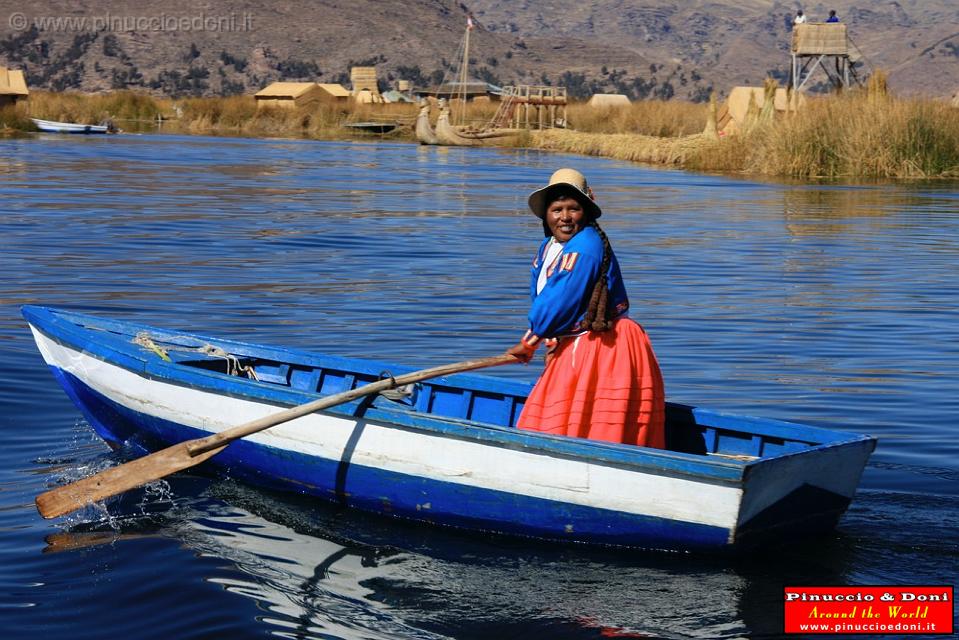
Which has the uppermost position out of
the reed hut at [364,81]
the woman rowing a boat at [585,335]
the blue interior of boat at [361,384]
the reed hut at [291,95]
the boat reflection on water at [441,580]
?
the reed hut at [364,81]

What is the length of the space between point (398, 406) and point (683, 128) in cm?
4114

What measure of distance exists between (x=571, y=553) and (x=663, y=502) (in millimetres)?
633

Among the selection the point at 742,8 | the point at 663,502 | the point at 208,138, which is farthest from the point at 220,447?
the point at 742,8

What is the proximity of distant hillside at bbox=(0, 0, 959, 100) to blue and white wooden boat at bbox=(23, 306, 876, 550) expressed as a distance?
84.4 metres

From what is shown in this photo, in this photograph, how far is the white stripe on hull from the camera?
665 centimetres

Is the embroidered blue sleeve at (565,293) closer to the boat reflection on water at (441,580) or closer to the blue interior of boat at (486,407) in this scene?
the blue interior of boat at (486,407)

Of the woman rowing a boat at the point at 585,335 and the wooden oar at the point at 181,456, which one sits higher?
the woman rowing a boat at the point at 585,335

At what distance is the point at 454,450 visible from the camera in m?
7.13

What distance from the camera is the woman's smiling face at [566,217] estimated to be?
6832 millimetres

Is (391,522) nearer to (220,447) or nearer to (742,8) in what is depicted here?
(220,447)

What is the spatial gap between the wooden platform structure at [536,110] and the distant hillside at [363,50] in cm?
3924

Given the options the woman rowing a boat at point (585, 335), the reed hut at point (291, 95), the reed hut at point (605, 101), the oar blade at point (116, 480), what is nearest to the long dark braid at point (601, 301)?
the woman rowing a boat at point (585, 335)

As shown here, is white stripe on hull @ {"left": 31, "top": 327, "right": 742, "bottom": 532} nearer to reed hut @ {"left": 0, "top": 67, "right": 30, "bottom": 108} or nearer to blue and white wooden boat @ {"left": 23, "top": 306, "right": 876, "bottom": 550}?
blue and white wooden boat @ {"left": 23, "top": 306, "right": 876, "bottom": 550}

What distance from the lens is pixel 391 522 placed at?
757 centimetres
